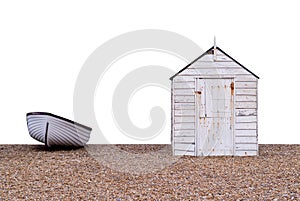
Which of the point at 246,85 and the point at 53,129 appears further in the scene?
the point at 53,129

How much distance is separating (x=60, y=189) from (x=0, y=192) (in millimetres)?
867

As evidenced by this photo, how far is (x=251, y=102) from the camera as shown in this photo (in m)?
10.6

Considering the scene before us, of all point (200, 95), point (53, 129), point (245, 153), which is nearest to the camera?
point (200, 95)

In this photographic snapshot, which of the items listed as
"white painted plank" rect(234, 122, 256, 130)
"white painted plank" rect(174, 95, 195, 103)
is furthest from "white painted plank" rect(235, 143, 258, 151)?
"white painted plank" rect(174, 95, 195, 103)

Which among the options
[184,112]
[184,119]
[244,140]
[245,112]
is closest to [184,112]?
[184,112]

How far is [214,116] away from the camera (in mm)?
10641

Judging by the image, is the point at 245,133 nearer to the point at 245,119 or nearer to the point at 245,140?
the point at 245,140

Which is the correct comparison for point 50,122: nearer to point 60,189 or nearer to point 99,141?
point 99,141

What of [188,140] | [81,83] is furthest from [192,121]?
[81,83]

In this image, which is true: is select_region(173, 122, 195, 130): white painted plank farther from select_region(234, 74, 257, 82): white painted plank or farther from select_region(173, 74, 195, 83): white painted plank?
select_region(234, 74, 257, 82): white painted plank

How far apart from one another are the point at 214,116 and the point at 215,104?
9.8 inches

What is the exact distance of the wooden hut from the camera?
10.6m

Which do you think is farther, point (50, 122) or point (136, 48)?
point (50, 122)

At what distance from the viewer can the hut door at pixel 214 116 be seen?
10.6m
